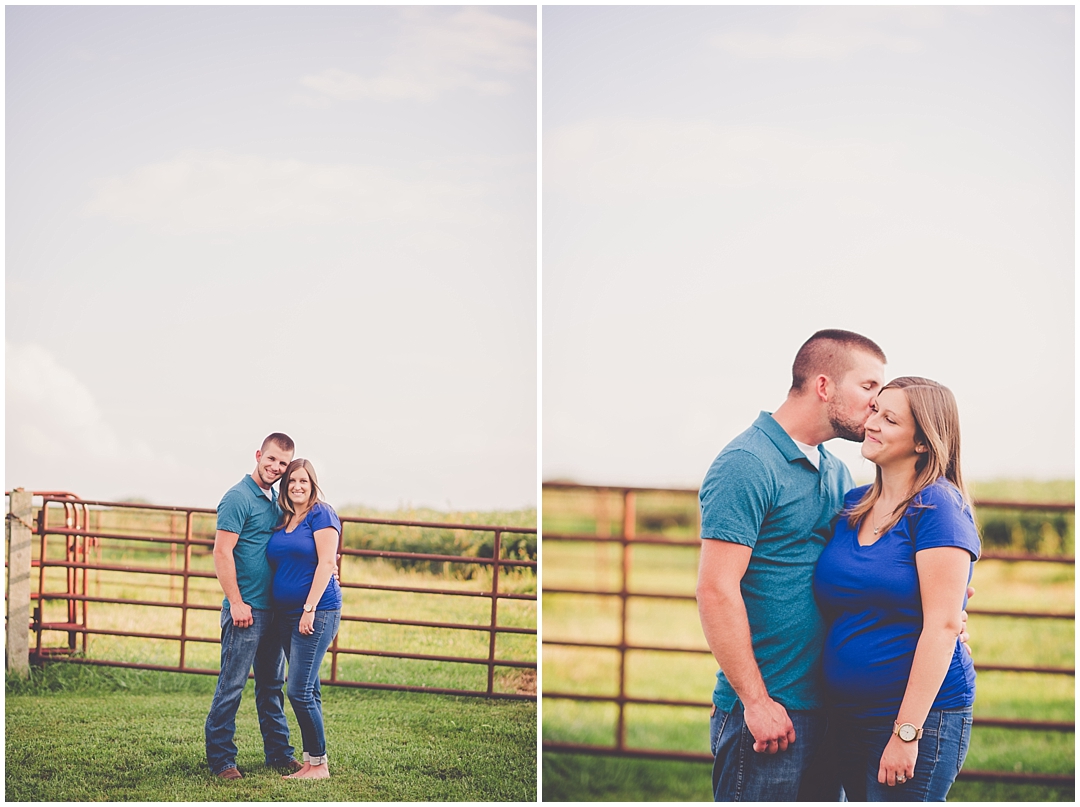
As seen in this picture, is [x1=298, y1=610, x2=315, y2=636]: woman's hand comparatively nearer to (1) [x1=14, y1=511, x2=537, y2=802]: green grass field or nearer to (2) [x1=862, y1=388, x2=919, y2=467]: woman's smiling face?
(1) [x1=14, y1=511, x2=537, y2=802]: green grass field

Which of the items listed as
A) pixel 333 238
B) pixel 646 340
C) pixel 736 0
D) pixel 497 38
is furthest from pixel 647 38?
pixel 333 238

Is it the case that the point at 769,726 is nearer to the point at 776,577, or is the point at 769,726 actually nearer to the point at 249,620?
the point at 776,577

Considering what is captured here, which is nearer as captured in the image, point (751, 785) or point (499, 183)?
point (751, 785)

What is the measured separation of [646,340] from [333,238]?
3.85 ft

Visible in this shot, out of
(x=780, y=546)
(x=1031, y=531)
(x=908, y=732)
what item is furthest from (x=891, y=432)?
(x=1031, y=531)

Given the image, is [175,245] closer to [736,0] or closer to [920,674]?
[736,0]

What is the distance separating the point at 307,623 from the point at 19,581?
3.98 feet

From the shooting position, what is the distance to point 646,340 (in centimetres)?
325

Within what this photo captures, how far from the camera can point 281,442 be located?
2994 millimetres

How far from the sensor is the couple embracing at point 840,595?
209 centimetres

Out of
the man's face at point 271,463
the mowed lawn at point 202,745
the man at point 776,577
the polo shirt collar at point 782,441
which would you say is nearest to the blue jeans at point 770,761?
the man at point 776,577

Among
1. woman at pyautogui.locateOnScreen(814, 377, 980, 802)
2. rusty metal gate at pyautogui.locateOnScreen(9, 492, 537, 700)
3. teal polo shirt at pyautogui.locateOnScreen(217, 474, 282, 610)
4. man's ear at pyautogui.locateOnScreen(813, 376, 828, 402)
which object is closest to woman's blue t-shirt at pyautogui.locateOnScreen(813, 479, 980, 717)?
woman at pyautogui.locateOnScreen(814, 377, 980, 802)

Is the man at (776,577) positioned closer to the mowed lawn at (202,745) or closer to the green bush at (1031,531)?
the mowed lawn at (202,745)

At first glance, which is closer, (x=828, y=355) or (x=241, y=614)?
(x=828, y=355)
